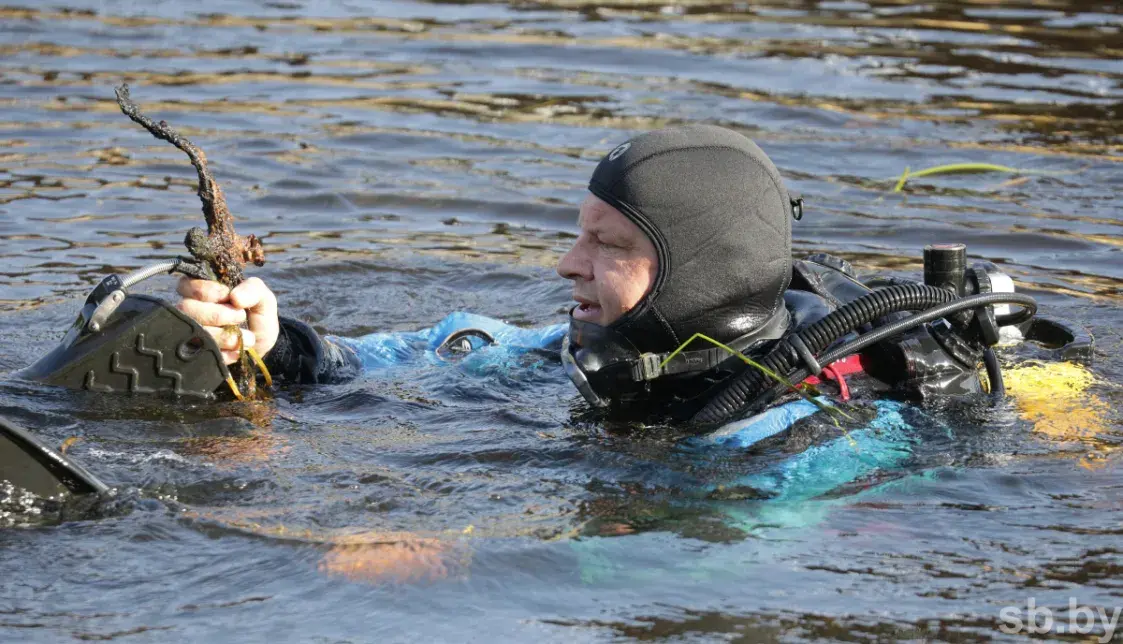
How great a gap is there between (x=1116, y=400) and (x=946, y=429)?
1.01 meters

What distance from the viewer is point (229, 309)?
4.34 meters

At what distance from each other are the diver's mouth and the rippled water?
16.3 inches

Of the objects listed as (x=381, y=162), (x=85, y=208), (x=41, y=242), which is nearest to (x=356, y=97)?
(x=381, y=162)

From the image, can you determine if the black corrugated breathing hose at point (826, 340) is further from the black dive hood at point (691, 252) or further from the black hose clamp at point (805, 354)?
the black dive hood at point (691, 252)

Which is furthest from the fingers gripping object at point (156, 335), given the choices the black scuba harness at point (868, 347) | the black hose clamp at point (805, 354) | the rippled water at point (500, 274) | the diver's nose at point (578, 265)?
the black hose clamp at point (805, 354)

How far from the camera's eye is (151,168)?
29.6 feet

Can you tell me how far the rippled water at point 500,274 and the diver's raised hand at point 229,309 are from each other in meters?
0.29

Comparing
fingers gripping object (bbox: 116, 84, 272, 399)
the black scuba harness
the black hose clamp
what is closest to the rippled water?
the black scuba harness

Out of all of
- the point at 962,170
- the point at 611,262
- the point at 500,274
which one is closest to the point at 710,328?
the point at 611,262

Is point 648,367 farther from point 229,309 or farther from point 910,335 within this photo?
point 229,309

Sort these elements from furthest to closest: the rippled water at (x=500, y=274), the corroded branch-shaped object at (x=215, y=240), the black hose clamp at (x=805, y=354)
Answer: the corroded branch-shaped object at (x=215, y=240), the black hose clamp at (x=805, y=354), the rippled water at (x=500, y=274)

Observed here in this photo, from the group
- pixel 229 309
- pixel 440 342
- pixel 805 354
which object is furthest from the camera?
pixel 440 342

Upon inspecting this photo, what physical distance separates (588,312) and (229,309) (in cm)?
118

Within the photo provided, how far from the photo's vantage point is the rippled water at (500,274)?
3408mm
